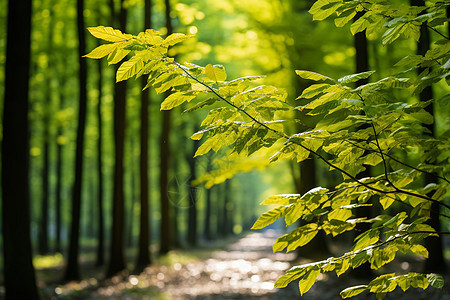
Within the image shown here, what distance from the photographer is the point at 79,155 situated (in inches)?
468

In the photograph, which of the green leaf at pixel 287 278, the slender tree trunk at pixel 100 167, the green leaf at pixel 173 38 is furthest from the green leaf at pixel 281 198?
the slender tree trunk at pixel 100 167

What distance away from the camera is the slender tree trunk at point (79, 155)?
1087 centimetres

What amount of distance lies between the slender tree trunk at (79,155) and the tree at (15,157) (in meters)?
3.28

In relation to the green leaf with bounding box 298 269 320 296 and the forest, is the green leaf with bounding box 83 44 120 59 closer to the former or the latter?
the forest

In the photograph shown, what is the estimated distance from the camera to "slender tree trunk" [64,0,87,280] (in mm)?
10867

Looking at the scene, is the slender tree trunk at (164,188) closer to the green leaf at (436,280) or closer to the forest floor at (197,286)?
the forest floor at (197,286)

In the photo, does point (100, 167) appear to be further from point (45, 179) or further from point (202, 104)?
point (202, 104)

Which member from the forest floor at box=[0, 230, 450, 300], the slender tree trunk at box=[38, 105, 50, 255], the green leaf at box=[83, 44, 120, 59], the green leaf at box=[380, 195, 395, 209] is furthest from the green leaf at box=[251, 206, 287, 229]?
the slender tree trunk at box=[38, 105, 50, 255]

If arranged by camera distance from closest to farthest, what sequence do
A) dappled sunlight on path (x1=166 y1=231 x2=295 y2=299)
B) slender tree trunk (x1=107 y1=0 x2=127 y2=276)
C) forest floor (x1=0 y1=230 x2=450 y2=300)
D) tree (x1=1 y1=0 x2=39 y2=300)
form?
1. tree (x1=1 y1=0 x2=39 y2=300)
2. forest floor (x1=0 y1=230 x2=450 y2=300)
3. dappled sunlight on path (x1=166 y1=231 x2=295 y2=299)
4. slender tree trunk (x1=107 y1=0 x2=127 y2=276)

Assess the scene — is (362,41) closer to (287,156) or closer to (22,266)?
(287,156)

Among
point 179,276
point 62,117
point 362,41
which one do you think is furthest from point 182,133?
point 362,41

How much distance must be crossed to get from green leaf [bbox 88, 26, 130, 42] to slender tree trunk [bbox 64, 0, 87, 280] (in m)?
9.29

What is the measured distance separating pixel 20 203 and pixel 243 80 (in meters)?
6.48

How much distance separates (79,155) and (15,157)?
4707 millimetres
